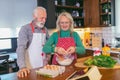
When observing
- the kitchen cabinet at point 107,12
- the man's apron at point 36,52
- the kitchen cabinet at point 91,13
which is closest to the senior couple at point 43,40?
the man's apron at point 36,52

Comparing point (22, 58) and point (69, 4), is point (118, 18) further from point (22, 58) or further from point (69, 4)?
point (22, 58)

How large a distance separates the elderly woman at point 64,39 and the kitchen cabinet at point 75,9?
7.75 ft

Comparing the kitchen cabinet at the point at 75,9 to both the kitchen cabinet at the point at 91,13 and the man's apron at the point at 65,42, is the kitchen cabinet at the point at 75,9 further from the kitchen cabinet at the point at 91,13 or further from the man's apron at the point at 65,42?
the man's apron at the point at 65,42

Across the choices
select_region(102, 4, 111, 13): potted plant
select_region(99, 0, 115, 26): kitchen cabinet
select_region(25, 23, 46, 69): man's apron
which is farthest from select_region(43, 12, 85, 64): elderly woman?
select_region(102, 4, 111, 13): potted plant

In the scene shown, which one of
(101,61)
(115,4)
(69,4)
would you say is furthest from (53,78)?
(69,4)

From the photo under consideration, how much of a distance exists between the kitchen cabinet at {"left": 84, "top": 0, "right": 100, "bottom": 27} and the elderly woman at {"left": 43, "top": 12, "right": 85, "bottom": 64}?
8.10 ft

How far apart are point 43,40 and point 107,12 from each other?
8.09 ft

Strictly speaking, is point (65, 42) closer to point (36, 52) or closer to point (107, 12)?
point (36, 52)

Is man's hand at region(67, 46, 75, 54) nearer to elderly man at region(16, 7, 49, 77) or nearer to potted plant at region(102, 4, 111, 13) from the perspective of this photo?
elderly man at region(16, 7, 49, 77)

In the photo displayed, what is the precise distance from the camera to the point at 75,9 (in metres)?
4.70

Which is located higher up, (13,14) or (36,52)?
(13,14)

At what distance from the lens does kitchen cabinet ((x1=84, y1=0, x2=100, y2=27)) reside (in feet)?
14.2

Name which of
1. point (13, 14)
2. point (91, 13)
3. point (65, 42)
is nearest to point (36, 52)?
point (65, 42)

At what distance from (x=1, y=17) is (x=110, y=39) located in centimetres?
261
